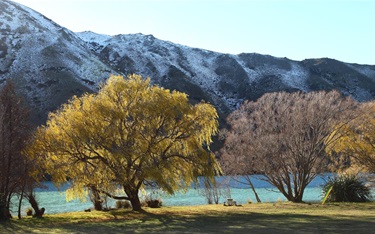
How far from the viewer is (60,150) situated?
83.3 ft

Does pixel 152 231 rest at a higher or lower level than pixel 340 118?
lower

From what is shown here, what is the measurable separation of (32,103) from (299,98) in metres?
91.2

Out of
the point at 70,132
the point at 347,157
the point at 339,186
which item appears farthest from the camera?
the point at 347,157

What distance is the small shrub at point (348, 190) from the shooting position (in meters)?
33.5

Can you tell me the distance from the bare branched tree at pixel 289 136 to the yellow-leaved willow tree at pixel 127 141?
7683 millimetres

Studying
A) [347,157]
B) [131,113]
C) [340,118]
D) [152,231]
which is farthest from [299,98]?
[152,231]

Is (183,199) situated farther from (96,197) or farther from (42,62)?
(42,62)

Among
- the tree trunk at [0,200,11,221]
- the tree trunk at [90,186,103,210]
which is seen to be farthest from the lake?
the tree trunk at [0,200,11,221]

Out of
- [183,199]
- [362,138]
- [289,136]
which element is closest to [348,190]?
[362,138]

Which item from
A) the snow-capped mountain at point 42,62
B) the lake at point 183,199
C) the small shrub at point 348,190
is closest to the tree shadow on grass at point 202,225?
the lake at point 183,199

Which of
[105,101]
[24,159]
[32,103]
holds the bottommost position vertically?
[24,159]

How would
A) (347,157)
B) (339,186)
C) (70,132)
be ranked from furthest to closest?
1. (347,157)
2. (339,186)
3. (70,132)

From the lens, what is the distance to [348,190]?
33.8 meters

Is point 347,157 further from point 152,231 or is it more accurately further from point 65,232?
point 65,232
